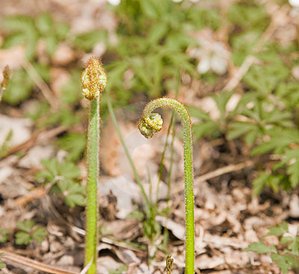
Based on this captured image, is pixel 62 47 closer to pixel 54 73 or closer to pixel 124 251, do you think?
pixel 54 73

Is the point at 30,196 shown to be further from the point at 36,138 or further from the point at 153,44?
the point at 153,44

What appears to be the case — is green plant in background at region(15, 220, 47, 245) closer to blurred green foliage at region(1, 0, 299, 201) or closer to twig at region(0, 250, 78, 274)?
twig at region(0, 250, 78, 274)

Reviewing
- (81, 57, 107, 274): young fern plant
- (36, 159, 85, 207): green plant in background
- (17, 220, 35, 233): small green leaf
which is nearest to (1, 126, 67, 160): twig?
(36, 159, 85, 207): green plant in background

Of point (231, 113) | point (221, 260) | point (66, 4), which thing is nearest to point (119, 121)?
point (231, 113)

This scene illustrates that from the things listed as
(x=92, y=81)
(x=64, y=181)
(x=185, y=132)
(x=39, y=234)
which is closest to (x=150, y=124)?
(x=185, y=132)

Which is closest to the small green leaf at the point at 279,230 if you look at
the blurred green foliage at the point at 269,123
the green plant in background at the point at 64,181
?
the blurred green foliage at the point at 269,123

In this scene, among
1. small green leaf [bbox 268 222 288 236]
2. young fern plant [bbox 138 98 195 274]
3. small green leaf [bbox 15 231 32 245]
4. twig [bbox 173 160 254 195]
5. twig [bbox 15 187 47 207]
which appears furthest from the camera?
twig [bbox 173 160 254 195]

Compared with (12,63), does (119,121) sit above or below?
below
